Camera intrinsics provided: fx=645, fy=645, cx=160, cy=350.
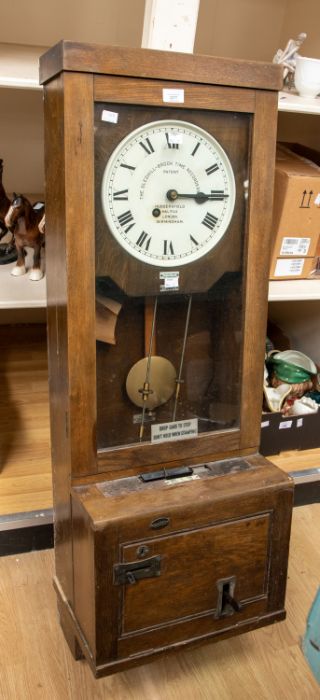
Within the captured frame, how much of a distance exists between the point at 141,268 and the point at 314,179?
2.12 feet

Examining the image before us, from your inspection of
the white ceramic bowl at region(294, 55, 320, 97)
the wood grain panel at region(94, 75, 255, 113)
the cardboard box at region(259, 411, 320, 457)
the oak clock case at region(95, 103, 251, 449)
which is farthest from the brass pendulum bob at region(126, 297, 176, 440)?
the white ceramic bowl at region(294, 55, 320, 97)

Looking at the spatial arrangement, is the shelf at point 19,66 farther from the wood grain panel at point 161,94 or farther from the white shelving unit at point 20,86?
the wood grain panel at point 161,94

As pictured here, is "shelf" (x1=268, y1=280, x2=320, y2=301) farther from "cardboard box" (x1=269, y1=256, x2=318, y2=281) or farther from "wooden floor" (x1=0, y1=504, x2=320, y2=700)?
"wooden floor" (x1=0, y1=504, x2=320, y2=700)

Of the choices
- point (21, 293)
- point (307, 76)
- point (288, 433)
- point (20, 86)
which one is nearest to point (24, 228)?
point (21, 293)

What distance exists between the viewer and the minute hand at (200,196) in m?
1.02

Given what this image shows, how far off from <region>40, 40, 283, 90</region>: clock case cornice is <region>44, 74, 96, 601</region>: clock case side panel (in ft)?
0.07

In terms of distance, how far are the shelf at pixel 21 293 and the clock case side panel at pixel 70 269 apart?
33cm

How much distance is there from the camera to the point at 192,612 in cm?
110

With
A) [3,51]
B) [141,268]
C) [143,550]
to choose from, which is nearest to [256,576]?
[143,550]

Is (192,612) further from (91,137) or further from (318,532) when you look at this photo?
(91,137)

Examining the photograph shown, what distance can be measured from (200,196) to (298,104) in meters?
0.55

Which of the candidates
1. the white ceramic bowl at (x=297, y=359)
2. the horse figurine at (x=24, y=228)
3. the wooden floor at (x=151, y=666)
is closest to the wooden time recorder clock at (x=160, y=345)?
the wooden floor at (x=151, y=666)

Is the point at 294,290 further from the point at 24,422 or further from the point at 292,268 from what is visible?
the point at 24,422

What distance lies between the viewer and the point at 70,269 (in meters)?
0.96
